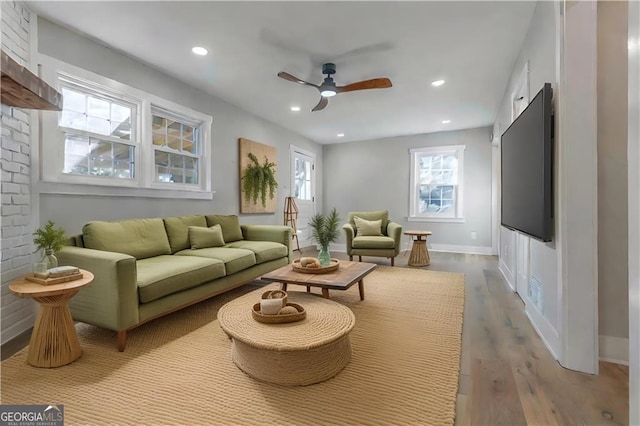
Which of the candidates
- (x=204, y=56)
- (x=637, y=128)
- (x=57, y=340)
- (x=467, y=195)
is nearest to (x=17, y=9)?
(x=204, y=56)

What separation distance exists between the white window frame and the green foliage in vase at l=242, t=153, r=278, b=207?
69cm

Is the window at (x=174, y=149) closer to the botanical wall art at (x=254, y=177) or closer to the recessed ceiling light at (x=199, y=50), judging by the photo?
the botanical wall art at (x=254, y=177)

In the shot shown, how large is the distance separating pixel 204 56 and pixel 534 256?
3.58 meters

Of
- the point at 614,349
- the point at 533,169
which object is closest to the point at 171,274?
the point at 533,169

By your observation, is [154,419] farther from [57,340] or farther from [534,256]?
[534,256]

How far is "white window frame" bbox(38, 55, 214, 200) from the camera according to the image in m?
2.50

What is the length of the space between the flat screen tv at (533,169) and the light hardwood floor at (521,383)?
78 cm

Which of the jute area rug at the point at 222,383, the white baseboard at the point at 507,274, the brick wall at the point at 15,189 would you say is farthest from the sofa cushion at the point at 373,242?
the brick wall at the point at 15,189

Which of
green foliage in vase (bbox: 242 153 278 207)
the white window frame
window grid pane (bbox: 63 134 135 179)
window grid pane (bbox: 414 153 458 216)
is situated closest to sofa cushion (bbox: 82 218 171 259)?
the white window frame

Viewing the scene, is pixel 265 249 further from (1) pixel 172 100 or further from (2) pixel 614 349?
(2) pixel 614 349

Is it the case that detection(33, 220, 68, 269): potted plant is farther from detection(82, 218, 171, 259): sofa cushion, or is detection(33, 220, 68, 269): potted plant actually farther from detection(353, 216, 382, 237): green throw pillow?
detection(353, 216, 382, 237): green throw pillow

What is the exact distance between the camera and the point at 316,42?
2.80 metres

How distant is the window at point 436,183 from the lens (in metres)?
6.21

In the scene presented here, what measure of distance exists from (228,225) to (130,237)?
1305 millimetres
